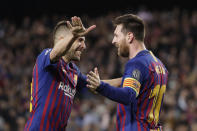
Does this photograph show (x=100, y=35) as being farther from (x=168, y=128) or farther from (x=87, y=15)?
(x=168, y=128)

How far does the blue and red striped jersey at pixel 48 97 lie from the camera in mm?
4363

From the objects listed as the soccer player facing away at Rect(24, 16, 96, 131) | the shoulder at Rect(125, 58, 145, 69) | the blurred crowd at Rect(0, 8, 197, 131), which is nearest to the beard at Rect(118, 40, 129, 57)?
the shoulder at Rect(125, 58, 145, 69)

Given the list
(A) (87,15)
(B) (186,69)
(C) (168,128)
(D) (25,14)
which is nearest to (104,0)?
(A) (87,15)

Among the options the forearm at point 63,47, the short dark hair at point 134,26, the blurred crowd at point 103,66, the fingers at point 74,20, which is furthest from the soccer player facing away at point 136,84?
the blurred crowd at point 103,66

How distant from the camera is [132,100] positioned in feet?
13.3

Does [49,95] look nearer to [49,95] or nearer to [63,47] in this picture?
[49,95]

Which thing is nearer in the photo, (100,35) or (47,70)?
(47,70)

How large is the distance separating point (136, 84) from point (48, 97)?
1.12 meters

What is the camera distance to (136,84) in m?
4.11

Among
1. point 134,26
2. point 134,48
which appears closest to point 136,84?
point 134,48

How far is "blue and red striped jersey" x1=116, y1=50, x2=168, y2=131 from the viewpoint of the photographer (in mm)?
4262

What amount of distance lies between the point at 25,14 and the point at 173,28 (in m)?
8.76

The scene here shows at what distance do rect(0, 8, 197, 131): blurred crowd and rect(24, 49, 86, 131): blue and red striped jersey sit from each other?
4701 mm

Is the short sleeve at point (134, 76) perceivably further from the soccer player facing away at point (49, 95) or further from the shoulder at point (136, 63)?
the soccer player facing away at point (49, 95)
